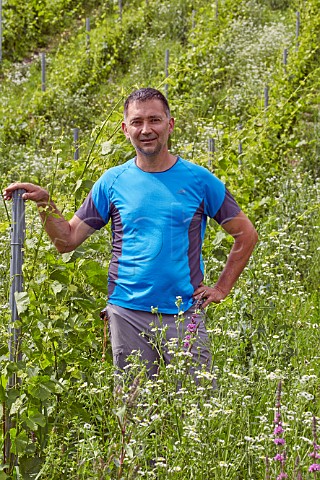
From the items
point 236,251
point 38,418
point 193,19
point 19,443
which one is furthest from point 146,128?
point 193,19

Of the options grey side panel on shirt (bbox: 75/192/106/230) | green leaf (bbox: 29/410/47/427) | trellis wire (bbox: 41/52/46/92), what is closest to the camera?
green leaf (bbox: 29/410/47/427)


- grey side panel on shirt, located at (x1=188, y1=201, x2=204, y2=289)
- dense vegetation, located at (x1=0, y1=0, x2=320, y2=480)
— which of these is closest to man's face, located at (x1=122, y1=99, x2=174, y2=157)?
grey side panel on shirt, located at (x1=188, y1=201, x2=204, y2=289)

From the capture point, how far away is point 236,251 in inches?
138

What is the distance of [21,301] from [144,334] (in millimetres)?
489

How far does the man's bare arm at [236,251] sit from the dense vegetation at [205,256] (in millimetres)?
261

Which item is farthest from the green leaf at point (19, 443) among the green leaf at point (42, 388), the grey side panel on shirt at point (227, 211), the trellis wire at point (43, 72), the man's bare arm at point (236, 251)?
the trellis wire at point (43, 72)

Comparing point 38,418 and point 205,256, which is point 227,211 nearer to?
point 38,418

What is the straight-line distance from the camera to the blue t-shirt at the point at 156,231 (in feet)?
10.4

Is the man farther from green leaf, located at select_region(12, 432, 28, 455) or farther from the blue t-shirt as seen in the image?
green leaf, located at select_region(12, 432, 28, 455)

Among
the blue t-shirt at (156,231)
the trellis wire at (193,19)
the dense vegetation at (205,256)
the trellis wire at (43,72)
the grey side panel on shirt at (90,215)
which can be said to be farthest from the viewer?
the trellis wire at (193,19)

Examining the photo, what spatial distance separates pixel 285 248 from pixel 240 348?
195cm

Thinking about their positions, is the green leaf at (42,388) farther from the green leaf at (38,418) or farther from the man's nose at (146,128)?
the man's nose at (146,128)

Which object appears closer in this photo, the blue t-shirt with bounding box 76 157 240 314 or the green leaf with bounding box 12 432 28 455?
the green leaf with bounding box 12 432 28 455

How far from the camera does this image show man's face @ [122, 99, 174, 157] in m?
3.21
